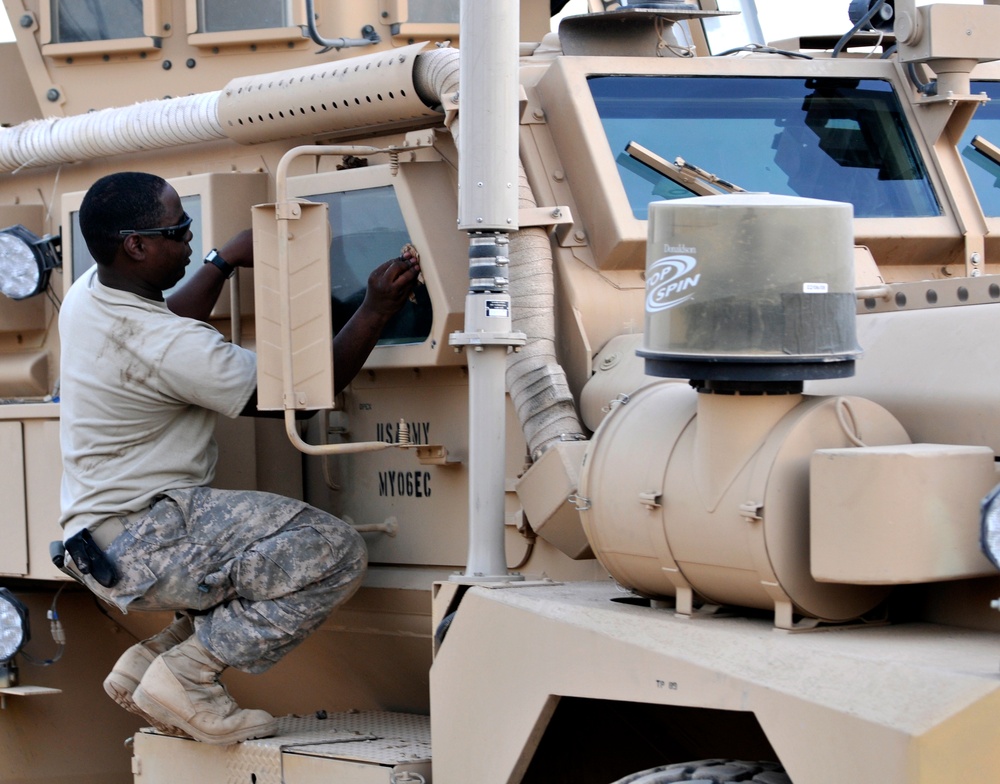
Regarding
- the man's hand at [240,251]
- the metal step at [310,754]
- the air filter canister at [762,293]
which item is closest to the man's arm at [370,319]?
the man's hand at [240,251]

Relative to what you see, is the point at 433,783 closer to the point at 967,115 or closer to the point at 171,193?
the point at 171,193

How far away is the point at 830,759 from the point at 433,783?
1.21m

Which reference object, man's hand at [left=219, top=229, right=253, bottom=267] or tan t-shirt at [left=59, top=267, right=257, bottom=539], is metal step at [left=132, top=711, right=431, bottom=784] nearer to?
tan t-shirt at [left=59, top=267, right=257, bottom=539]

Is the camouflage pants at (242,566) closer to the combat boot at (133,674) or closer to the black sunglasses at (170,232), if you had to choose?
the combat boot at (133,674)

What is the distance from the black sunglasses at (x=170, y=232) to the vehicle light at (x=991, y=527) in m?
2.35

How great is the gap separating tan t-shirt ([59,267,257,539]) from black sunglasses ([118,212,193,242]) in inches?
6.1

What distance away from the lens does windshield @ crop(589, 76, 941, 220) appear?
4156mm

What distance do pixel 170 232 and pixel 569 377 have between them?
3.59 ft

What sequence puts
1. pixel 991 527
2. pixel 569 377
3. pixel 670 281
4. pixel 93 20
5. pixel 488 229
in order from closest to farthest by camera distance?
pixel 991 527
pixel 670 281
pixel 488 229
pixel 569 377
pixel 93 20

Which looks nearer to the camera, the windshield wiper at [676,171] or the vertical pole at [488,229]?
the vertical pole at [488,229]

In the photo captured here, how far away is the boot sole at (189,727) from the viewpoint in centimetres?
399

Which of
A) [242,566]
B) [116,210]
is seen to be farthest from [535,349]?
[116,210]

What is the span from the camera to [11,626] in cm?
480

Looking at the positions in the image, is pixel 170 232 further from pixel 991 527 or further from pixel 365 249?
pixel 991 527
